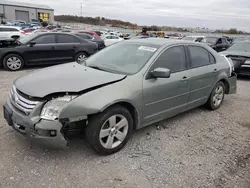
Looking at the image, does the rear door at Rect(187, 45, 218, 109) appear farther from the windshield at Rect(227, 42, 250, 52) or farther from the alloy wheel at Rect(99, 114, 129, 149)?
the windshield at Rect(227, 42, 250, 52)

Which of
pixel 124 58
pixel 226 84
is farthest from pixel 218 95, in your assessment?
pixel 124 58

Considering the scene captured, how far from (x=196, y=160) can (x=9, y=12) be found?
259 ft

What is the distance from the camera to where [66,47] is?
984 centimetres

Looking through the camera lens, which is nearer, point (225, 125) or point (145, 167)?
point (145, 167)

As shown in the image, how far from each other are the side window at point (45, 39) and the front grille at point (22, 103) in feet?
21.4

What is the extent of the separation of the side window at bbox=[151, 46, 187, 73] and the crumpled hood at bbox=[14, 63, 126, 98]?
753mm

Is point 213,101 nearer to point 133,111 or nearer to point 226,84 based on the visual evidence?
point 226,84

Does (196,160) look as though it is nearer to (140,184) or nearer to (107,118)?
(140,184)

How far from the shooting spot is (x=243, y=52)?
9.00 metres

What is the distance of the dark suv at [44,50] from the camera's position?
8.69m

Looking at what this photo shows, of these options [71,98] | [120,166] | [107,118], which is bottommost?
[120,166]

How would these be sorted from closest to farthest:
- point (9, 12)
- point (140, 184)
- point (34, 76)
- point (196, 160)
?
point (140, 184)
point (196, 160)
point (34, 76)
point (9, 12)

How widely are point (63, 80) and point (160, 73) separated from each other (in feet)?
4.42

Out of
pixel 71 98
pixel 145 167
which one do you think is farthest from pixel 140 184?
pixel 71 98
